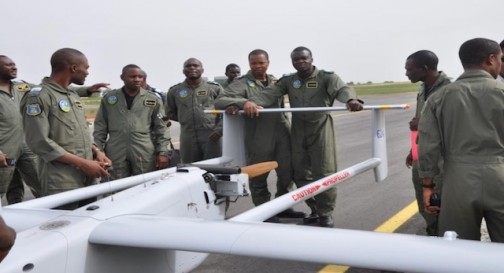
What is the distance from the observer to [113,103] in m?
5.08

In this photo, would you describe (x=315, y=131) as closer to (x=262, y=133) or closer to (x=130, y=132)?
(x=262, y=133)

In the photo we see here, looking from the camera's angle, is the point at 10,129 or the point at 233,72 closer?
the point at 10,129

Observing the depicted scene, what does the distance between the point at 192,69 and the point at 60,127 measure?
2.57 meters

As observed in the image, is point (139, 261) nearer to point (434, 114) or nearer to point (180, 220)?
point (180, 220)

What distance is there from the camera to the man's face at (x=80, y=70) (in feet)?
12.9

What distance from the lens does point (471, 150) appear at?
2848mm

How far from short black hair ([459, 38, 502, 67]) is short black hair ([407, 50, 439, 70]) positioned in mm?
1136

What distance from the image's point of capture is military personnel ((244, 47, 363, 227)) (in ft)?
17.2

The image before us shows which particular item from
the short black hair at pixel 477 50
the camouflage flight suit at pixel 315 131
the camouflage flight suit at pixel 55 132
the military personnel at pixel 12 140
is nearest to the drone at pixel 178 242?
the camouflage flight suit at pixel 55 132

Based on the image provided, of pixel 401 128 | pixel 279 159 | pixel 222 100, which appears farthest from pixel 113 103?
pixel 401 128

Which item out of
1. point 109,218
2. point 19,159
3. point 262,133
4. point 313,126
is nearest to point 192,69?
point 262,133

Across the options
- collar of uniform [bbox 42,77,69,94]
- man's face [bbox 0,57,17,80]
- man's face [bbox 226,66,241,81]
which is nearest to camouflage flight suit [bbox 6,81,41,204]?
man's face [bbox 0,57,17,80]

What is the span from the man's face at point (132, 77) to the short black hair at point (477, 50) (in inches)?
126

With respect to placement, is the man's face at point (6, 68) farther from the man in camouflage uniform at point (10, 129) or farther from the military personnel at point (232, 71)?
the military personnel at point (232, 71)
